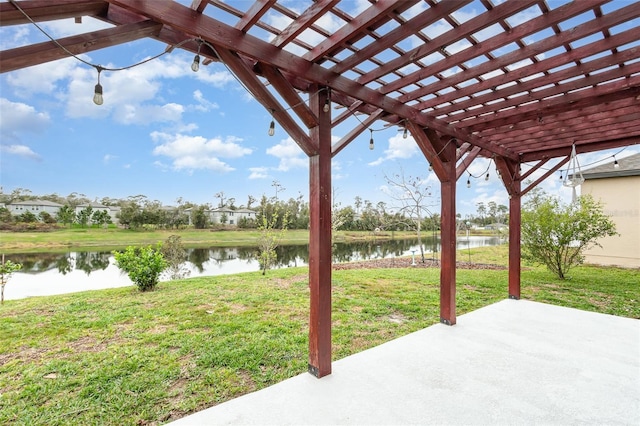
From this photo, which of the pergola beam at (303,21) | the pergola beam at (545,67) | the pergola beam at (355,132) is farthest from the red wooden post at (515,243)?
the pergola beam at (303,21)

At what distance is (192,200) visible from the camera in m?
22.2

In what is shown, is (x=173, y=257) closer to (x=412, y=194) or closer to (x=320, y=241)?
(x=320, y=241)

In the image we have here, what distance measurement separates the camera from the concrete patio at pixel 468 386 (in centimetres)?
181

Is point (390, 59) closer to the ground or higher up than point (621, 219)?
higher up

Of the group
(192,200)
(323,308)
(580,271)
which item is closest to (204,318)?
(323,308)

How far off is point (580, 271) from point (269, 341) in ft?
27.3

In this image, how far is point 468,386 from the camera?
7.05 feet

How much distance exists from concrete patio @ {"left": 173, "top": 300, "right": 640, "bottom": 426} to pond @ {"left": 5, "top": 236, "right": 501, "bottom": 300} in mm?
5403

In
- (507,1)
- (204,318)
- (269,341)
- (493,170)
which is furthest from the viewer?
(493,170)

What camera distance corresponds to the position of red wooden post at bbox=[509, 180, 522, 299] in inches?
184

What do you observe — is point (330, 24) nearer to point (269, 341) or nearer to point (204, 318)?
point (269, 341)

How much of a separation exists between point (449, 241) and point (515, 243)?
197 centimetres

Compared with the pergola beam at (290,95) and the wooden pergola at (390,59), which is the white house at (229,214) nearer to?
the wooden pergola at (390,59)

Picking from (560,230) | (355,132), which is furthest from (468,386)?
(560,230)
